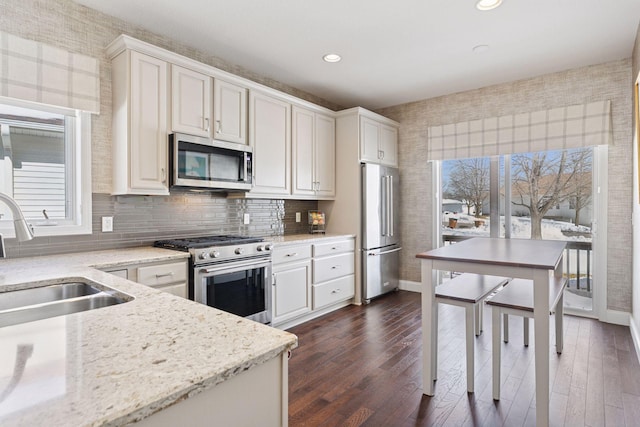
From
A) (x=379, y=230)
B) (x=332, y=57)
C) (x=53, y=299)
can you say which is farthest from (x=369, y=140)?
(x=53, y=299)

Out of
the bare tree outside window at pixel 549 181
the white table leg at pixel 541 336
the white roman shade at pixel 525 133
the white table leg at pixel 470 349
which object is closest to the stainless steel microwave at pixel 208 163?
the white table leg at pixel 470 349

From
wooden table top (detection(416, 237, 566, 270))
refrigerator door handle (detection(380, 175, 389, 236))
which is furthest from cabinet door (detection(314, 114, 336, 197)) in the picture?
wooden table top (detection(416, 237, 566, 270))

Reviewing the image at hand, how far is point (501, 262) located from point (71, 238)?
9.06ft

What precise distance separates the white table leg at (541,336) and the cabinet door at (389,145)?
2.85 meters

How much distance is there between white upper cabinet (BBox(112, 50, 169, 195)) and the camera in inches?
100

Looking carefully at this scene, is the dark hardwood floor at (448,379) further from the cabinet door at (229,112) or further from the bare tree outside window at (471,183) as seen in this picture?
the cabinet door at (229,112)

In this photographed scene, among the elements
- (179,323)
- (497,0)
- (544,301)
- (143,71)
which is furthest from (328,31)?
(179,323)

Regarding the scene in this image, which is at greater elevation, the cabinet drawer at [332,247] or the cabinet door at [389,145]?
the cabinet door at [389,145]

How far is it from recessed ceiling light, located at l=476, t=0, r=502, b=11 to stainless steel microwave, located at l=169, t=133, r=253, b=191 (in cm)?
207

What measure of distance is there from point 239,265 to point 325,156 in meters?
1.84

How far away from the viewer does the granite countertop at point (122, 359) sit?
0.56m

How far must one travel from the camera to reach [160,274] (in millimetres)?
2426

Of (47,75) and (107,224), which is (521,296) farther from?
(47,75)

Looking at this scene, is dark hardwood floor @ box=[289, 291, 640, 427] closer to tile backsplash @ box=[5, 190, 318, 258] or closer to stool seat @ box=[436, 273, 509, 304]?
stool seat @ box=[436, 273, 509, 304]
